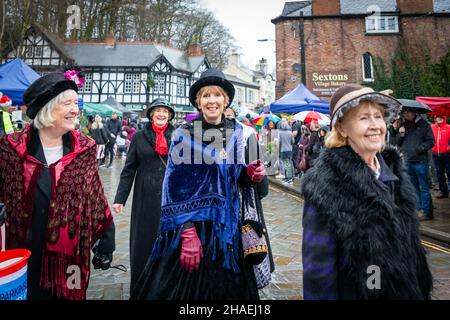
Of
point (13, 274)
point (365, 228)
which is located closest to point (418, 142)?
point (365, 228)

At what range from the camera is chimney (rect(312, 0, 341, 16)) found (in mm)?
23562

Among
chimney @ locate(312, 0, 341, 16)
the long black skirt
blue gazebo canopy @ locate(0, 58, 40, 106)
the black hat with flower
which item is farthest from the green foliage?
blue gazebo canopy @ locate(0, 58, 40, 106)

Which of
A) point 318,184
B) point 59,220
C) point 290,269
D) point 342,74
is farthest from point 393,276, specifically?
point 342,74

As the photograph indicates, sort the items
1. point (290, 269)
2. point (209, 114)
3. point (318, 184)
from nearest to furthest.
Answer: point (318, 184)
point (209, 114)
point (290, 269)

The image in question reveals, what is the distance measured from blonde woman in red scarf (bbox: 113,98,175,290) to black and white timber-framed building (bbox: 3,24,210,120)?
30202 mm

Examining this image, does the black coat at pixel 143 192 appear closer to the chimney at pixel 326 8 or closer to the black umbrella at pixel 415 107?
the black umbrella at pixel 415 107

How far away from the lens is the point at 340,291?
4.96ft

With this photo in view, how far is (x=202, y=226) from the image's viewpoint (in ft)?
7.04

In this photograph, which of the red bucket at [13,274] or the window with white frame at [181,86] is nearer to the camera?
the red bucket at [13,274]

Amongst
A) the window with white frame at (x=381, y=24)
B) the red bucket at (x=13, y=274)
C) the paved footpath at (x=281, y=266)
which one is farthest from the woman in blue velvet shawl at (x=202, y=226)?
the window with white frame at (x=381, y=24)

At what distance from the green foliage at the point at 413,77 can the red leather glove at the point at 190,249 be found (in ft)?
33.1

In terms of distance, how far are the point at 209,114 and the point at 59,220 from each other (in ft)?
4.19

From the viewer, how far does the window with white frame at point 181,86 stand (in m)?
36.3
